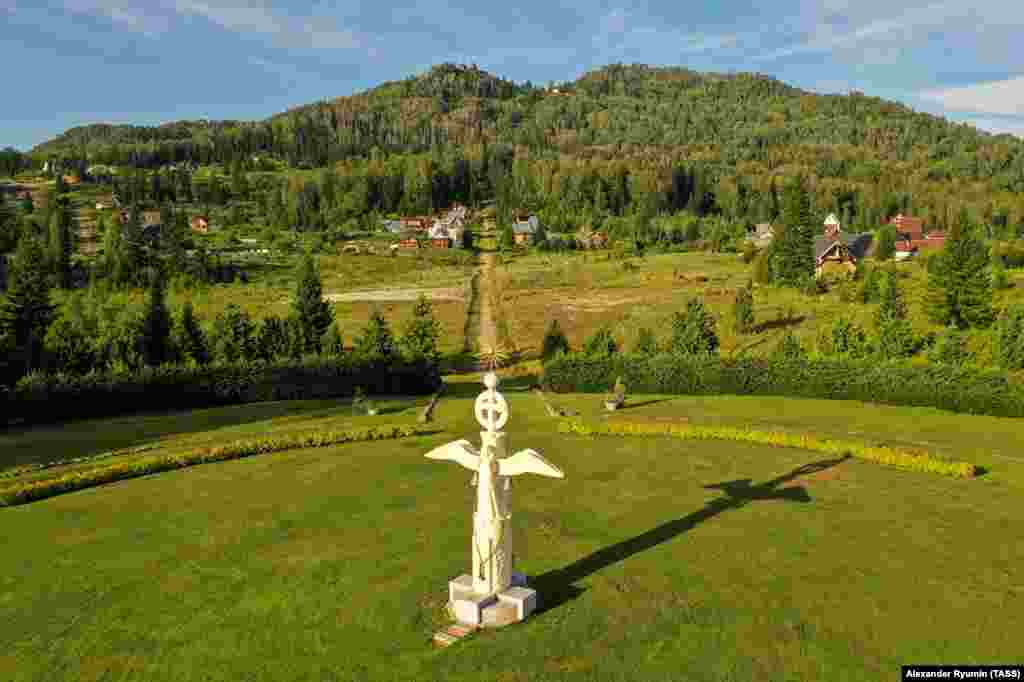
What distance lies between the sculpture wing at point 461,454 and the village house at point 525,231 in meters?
145

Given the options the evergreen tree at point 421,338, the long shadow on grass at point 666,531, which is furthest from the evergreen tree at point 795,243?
the long shadow on grass at point 666,531

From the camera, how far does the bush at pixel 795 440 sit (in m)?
25.4

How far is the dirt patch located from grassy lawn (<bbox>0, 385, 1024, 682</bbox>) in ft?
247

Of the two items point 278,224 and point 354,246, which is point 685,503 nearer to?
point 354,246

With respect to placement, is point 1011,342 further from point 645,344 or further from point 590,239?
point 590,239

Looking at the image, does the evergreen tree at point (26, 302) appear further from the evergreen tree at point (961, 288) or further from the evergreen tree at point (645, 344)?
the evergreen tree at point (961, 288)

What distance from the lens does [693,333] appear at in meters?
56.2

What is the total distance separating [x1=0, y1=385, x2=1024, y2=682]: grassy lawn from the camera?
516 inches

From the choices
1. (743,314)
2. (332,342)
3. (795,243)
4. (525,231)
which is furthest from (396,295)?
(525,231)

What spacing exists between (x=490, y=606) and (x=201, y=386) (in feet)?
106

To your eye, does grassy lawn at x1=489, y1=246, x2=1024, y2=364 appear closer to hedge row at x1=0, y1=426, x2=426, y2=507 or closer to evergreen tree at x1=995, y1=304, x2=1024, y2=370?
evergreen tree at x1=995, y1=304, x2=1024, y2=370

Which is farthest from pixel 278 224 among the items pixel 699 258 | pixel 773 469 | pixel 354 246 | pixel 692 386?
pixel 773 469

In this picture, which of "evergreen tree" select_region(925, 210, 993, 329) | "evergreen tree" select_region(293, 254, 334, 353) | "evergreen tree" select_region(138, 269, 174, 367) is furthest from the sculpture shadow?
"evergreen tree" select_region(138, 269, 174, 367)

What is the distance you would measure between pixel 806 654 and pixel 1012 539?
8763 mm
